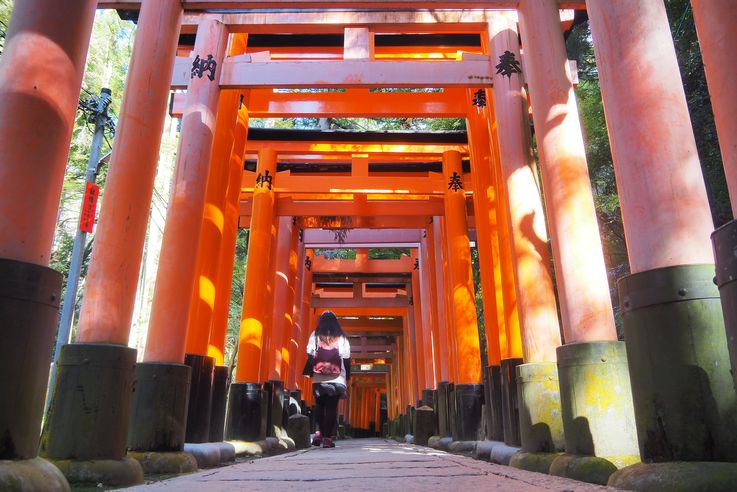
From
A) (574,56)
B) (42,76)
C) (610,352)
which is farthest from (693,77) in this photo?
(42,76)

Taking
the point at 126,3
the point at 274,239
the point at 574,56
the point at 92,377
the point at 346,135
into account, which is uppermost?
the point at 574,56

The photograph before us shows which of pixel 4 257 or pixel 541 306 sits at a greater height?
pixel 541 306

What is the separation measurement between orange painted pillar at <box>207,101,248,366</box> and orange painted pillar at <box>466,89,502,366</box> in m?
3.15

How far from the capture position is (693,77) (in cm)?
734

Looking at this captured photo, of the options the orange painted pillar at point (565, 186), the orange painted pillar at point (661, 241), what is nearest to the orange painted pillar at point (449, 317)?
the orange painted pillar at point (565, 186)

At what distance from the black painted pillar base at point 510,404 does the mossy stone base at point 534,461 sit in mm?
736

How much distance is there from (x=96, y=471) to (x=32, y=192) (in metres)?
1.49

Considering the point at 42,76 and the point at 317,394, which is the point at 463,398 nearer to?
the point at 317,394

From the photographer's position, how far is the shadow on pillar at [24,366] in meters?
1.91

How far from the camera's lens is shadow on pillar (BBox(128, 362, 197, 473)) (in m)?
3.70

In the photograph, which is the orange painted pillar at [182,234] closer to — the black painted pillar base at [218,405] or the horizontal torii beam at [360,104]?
the black painted pillar base at [218,405]

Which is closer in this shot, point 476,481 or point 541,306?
point 476,481

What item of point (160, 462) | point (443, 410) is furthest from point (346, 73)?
point (443, 410)

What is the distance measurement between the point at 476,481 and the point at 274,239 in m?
8.26
